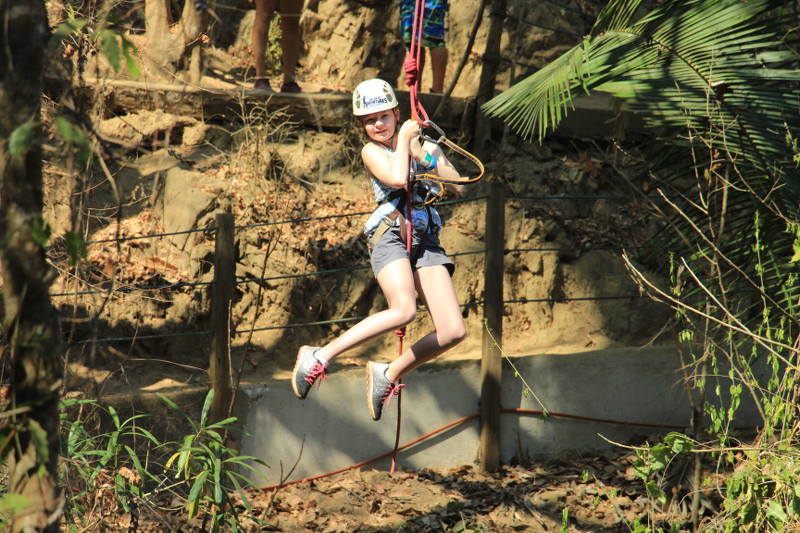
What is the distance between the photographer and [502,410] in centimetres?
650

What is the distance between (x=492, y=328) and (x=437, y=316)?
2251 millimetres

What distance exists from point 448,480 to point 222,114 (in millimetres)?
3490

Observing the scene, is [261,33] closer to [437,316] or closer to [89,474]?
[437,316]

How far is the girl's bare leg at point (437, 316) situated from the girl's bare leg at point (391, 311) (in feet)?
0.37

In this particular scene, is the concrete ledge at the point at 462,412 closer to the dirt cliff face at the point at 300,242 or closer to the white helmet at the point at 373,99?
the dirt cliff face at the point at 300,242

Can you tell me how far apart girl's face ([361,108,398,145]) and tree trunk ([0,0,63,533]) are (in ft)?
6.63

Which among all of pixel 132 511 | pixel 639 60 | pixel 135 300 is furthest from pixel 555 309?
pixel 132 511

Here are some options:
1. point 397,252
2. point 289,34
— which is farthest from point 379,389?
point 289,34

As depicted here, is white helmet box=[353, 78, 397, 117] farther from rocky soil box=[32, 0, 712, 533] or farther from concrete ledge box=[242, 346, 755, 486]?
concrete ledge box=[242, 346, 755, 486]

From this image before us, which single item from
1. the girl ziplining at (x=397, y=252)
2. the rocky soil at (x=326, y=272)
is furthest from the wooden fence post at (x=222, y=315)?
the girl ziplining at (x=397, y=252)

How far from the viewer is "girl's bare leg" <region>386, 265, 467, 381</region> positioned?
4164 mm

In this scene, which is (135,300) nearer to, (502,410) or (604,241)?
(502,410)

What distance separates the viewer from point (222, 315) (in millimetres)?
5703

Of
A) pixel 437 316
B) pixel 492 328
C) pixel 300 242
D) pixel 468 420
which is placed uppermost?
pixel 300 242
